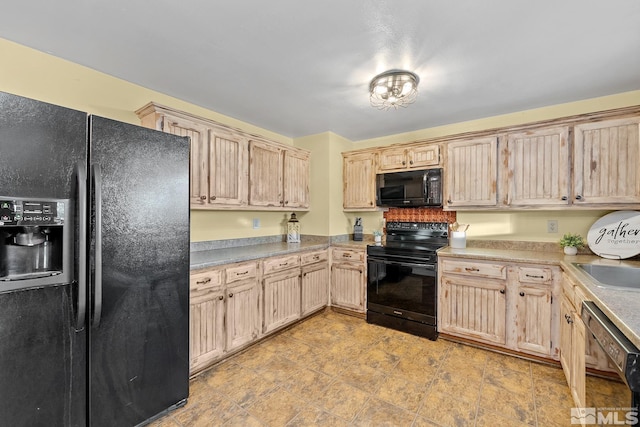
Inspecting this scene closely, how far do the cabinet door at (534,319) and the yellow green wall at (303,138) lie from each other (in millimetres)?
789

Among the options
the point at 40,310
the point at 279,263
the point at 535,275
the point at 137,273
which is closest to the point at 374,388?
the point at 279,263

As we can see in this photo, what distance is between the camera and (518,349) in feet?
8.07

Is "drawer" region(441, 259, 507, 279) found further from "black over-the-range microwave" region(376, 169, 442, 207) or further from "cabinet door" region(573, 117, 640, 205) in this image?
"cabinet door" region(573, 117, 640, 205)

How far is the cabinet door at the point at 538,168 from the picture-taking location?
2.55 m

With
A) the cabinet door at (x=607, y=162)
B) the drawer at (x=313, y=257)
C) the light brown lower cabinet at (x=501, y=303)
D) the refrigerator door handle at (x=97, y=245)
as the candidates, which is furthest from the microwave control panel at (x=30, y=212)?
the cabinet door at (x=607, y=162)

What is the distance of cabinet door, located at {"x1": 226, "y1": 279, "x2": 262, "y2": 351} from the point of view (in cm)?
240

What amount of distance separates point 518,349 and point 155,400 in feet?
9.47

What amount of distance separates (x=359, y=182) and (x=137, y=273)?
2794 mm

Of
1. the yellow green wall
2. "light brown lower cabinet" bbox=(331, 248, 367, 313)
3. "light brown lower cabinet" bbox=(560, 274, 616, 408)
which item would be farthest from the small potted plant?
"light brown lower cabinet" bbox=(331, 248, 367, 313)

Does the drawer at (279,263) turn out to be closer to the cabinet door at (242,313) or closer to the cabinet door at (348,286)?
the cabinet door at (242,313)

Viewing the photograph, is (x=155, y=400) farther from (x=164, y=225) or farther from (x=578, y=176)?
(x=578, y=176)

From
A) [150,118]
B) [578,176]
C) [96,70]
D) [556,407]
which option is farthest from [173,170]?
[578,176]

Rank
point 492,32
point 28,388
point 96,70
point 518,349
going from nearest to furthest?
point 28,388, point 492,32, point 96,70, point 518,349

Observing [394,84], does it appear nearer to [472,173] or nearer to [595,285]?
[472,173]
